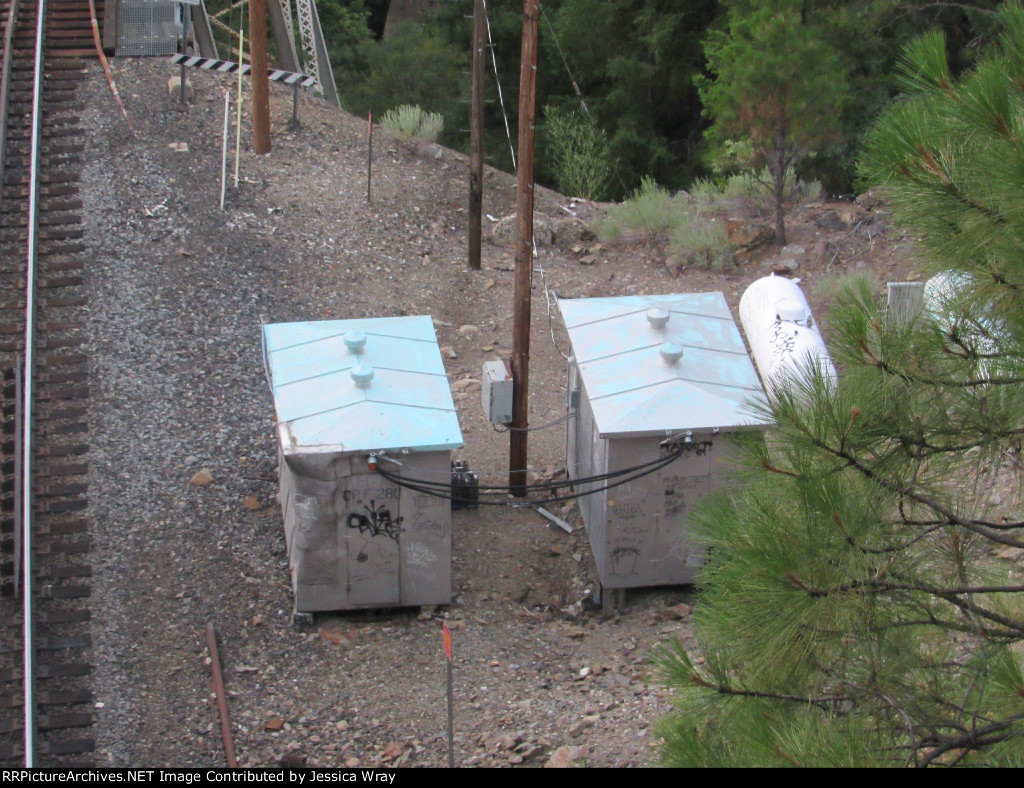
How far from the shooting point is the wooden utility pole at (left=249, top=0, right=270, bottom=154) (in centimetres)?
1505

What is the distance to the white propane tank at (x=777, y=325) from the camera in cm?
1138

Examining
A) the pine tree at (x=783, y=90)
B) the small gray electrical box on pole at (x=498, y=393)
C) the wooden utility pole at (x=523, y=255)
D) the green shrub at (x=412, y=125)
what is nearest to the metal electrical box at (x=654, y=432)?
the wooden utility pole at (x=523, y=255)

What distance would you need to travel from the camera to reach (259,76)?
611 inches

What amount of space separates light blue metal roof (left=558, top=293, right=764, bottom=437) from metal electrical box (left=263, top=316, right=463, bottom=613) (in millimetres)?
1263

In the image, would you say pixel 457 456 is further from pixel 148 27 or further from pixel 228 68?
pixel 148 27

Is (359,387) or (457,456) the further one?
(457,456)

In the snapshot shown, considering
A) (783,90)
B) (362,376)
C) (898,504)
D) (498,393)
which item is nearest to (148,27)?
(783,90)

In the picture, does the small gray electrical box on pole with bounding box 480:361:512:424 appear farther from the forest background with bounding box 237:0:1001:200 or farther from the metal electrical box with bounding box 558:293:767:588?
the forest background with bounding box 237:0:1001:200

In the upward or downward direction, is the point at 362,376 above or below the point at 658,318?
below

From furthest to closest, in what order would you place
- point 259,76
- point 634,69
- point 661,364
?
point 634,69 < point 259,76 < point 661,364

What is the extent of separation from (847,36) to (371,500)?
15.4 m

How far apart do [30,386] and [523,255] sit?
466 cm

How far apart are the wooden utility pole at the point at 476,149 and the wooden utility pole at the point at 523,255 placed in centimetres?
343

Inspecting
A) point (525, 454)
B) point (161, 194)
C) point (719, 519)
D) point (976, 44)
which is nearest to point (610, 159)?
point (976, 44)
